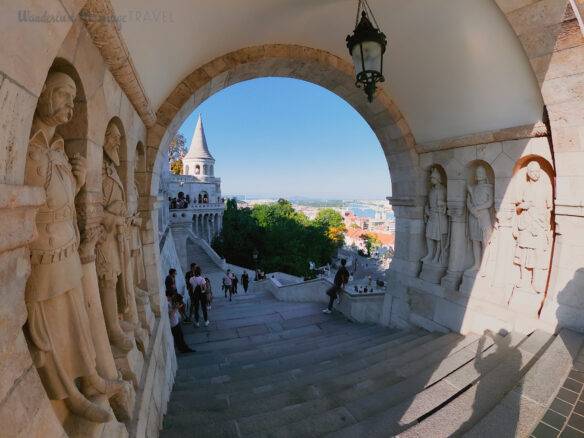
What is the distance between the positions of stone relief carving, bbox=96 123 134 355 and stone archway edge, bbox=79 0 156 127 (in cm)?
36

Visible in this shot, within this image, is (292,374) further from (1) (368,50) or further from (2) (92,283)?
(1) (368,50)

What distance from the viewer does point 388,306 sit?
17.9 feet

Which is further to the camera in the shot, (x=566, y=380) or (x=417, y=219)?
(x=417, y=219)

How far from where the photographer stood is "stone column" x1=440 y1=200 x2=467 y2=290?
4.41m

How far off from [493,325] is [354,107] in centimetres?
426

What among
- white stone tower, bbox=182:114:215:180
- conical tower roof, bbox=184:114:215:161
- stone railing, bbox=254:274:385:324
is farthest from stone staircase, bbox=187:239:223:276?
conical tower roof, bbox=184:114:215:161

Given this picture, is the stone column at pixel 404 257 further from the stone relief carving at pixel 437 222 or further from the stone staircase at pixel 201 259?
the stone staircase at pixel 201 259

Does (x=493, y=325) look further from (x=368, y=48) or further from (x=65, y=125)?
(x=65, y=125)

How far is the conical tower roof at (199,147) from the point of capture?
113 ft

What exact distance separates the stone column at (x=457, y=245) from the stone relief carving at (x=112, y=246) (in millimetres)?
4554

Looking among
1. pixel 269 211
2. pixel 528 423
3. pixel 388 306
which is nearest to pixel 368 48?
pixel 528 423

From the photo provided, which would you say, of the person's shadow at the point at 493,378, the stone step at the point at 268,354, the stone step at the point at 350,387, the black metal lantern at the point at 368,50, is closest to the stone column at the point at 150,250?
the stone step at the point at 268,354

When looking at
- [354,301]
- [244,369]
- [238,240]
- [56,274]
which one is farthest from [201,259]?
[56,274]

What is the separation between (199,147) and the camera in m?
35.2
